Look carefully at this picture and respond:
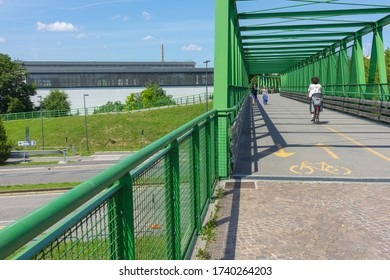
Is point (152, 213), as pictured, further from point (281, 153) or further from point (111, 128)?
A: point (111, 128)

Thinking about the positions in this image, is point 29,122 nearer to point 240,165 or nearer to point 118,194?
point 240,165

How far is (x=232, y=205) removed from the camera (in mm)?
5984

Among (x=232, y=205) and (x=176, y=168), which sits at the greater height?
(x=176, y=168)

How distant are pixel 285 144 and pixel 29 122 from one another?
62924 millimetres

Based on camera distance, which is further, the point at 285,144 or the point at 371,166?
the point at 285,144

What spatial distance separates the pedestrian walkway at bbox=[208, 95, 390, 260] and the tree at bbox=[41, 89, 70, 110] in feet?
263

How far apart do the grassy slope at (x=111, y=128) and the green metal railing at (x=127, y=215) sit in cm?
5078

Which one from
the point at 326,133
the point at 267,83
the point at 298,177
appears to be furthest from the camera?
the point at 267,83

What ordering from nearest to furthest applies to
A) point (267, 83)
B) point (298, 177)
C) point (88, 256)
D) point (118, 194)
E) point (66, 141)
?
point (88, 256) → point (118, 194) → point (298, 177) → point (66, 141) → point (267, 83)

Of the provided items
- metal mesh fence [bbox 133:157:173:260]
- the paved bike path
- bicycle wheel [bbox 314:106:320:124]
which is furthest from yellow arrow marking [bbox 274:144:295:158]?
metal mesh fence [bbox 133:157:173:260]

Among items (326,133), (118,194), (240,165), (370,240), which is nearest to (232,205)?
(370,240)

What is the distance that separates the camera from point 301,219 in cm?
529

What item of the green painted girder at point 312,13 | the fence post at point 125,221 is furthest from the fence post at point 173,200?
the green painted girder at point 312,13
